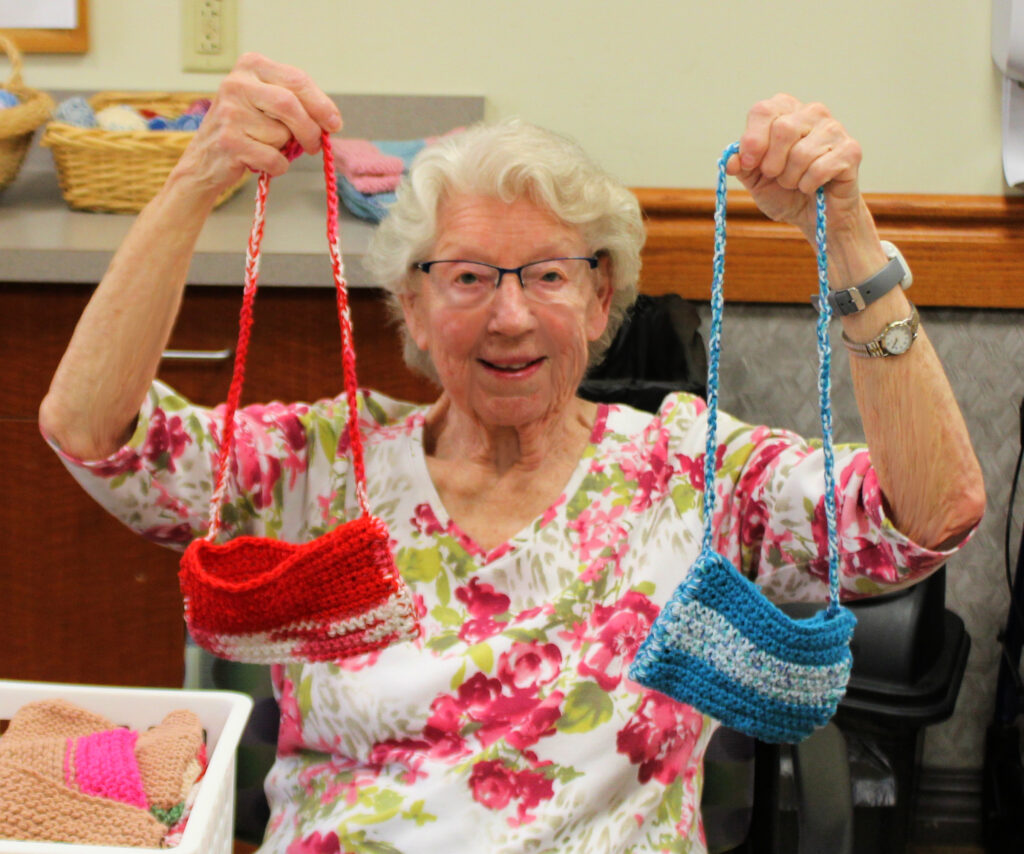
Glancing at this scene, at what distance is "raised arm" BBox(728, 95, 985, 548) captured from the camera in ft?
3.11

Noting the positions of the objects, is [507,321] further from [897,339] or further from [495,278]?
[897,339]

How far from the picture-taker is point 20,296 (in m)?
1.69

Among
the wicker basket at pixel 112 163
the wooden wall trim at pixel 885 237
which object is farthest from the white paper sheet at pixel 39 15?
the wooden wall trim at pixel 885 237

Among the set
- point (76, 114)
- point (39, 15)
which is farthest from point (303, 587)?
point (39, 15)

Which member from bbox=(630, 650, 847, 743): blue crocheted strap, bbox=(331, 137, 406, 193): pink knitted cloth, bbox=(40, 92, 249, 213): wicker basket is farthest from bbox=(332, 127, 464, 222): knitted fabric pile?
bbox=(630, 650, 847, 743): blue crocheted strap

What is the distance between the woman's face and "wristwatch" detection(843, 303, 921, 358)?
1.03 feet

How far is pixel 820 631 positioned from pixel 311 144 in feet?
1.85

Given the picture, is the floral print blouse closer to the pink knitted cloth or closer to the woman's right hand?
the woman's right hand

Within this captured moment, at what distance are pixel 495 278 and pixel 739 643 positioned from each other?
45cm

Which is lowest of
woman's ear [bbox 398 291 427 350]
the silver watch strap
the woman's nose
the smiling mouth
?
the smiling mouth

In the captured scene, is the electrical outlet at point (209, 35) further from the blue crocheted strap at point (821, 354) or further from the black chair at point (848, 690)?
the blue crocheted strap at point (821, 354)

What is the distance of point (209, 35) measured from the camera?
6.97 feet

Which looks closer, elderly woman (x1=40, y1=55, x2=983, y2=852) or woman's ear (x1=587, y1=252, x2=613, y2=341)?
elderly woman (x1=40, y1=55, x2=983, y2=852)

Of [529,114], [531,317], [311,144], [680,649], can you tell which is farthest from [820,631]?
[529,114]
